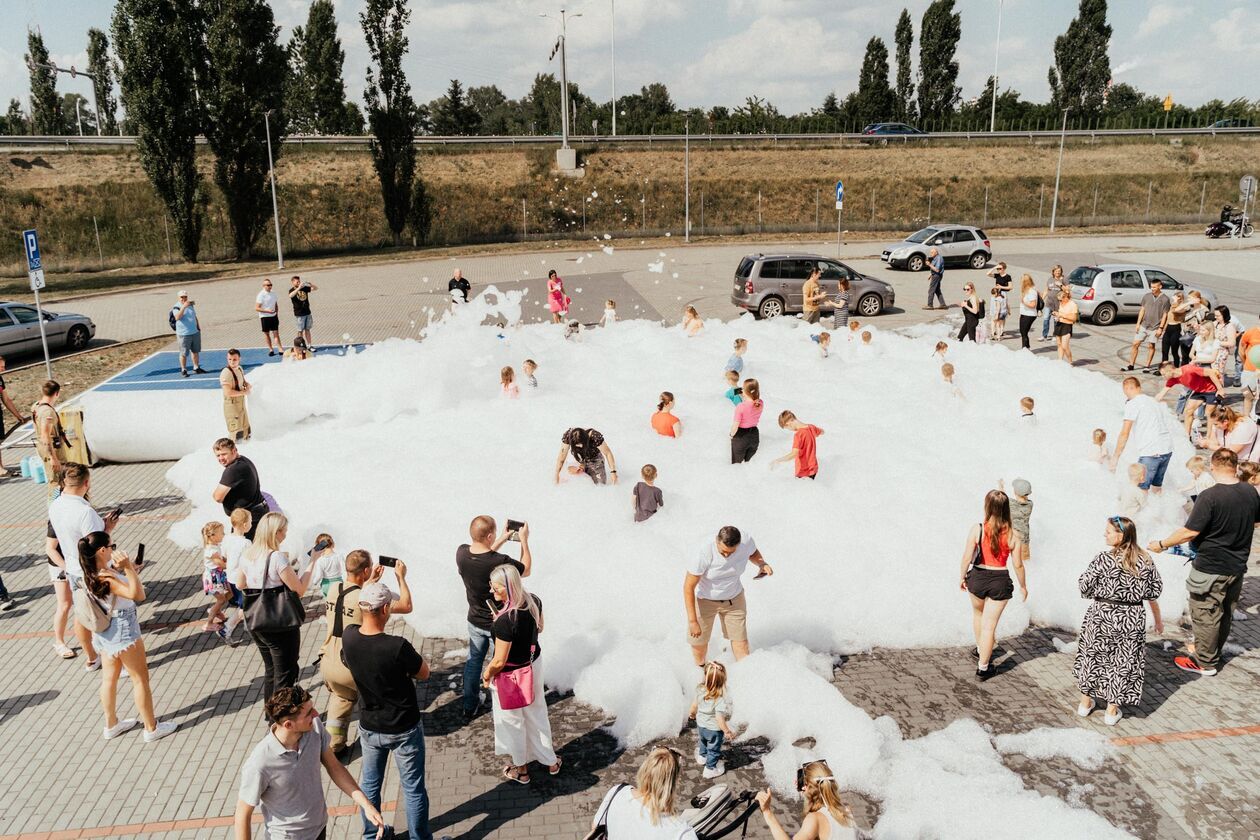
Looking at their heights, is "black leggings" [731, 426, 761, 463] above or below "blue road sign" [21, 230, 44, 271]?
below

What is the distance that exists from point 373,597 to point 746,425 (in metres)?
6.40

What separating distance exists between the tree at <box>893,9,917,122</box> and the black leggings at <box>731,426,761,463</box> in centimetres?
7428

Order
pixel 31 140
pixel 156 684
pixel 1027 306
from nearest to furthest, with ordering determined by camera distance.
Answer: pixel 156 684, pixel 1027 306, pixel 31 140

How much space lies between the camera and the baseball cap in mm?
5328

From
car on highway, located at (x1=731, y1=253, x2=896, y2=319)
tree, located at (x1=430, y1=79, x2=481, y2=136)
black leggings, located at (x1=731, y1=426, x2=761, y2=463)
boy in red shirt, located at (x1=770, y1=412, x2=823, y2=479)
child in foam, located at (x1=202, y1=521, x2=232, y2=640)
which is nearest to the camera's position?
child in foam, located at (x1=202, y1=521, x2=232, y2=640)

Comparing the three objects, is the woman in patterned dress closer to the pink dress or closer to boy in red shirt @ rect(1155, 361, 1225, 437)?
boy in red shirt @ rect(1155, 361, 1225, 437)

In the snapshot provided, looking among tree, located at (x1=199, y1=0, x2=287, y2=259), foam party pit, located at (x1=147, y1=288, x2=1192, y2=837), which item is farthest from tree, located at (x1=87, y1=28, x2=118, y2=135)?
foam party pit, located at (x1=147, y1=288, x2=1192, y2=837)

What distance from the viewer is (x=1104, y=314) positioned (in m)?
21.4

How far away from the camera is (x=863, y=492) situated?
399 inches

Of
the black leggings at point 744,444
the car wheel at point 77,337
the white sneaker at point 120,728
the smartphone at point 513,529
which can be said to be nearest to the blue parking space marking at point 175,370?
the car wheel at point 77,337

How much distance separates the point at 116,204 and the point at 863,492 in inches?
1978

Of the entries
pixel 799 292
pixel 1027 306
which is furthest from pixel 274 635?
pixel 799 292

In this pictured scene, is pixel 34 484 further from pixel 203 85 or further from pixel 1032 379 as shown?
pixel 203 85

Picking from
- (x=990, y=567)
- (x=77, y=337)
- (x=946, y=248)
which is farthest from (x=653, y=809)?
(x=946, y=248)
